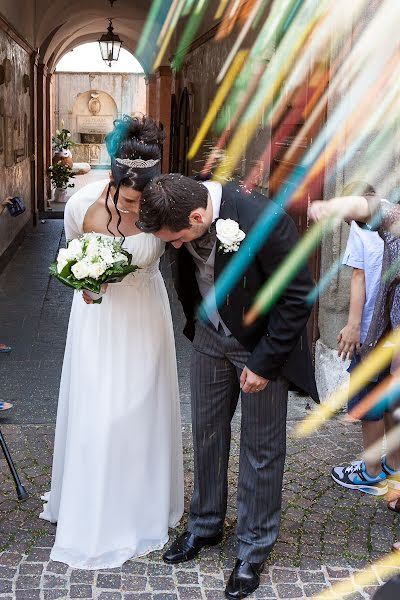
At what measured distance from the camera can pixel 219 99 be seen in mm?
10773

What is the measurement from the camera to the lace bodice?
3.95 m

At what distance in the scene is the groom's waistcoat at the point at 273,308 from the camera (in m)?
3.48

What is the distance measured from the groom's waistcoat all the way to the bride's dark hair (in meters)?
0.35

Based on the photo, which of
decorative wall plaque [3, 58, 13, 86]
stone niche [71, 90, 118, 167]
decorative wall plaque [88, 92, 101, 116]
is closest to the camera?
decorative wall plaque [3, 58, 13, 86]

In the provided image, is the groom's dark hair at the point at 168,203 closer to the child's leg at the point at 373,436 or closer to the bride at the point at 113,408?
the bride at the point at 113,408

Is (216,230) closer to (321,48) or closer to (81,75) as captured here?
(321,48)

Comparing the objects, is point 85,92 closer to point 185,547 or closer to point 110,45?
point 110,45

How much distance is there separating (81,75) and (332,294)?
128 feet

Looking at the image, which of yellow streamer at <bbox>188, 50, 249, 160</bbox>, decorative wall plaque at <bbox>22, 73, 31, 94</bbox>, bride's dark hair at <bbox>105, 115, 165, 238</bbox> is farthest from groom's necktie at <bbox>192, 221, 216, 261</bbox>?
decorative wall plaque at <bbox>22, 73, 31, 94</bbox>

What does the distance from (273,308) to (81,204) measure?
1038mm

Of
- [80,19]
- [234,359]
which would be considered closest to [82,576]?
[234,359]

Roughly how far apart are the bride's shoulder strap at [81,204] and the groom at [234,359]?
497 mm

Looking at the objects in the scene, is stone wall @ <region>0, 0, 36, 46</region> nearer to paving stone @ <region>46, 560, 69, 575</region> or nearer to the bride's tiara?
the bride's tiara

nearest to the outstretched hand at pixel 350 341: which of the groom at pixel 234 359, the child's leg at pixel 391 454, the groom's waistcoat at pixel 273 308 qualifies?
the child's leg at pixel 391 454
